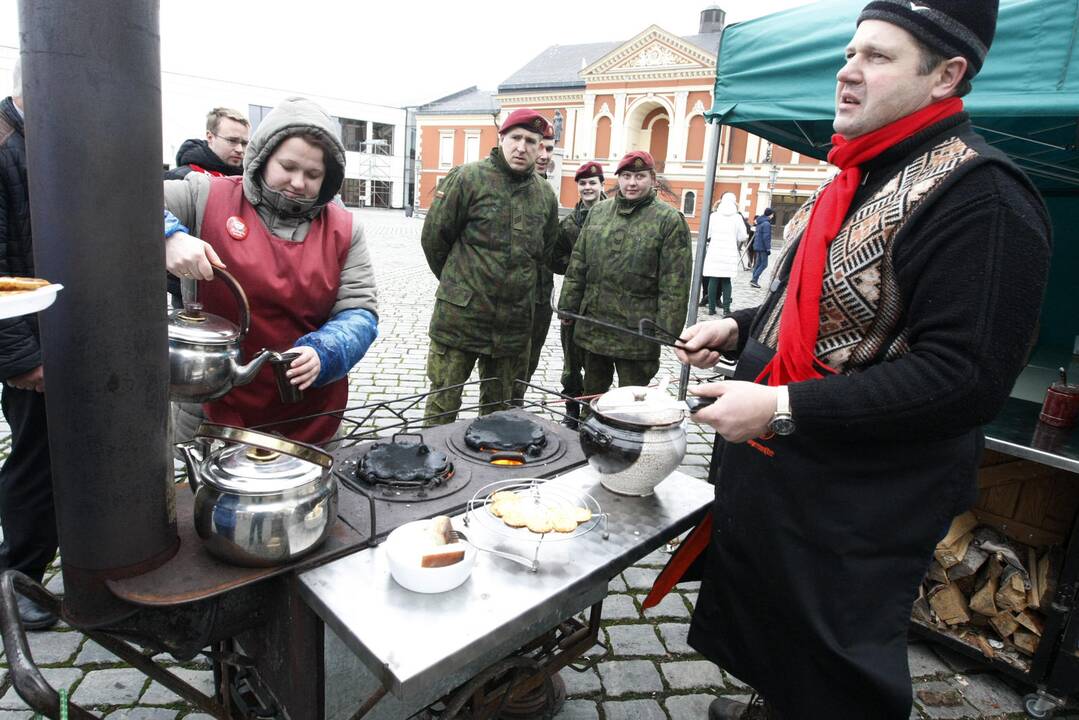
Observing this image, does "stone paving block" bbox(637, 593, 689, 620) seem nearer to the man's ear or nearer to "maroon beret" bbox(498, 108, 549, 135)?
the man's ear

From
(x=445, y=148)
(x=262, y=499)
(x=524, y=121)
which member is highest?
(x=445, y=148)

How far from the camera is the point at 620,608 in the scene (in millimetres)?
2848

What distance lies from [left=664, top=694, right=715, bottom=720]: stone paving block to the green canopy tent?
8.68ft

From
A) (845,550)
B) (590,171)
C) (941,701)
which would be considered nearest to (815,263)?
(845,550)

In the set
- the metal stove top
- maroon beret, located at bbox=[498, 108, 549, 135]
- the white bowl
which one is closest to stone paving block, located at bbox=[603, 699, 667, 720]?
the metal stove top

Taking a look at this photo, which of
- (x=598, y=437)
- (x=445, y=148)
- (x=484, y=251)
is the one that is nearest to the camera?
(x=598, y=437)

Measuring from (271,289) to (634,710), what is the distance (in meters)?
1.94

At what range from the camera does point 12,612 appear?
1.15 meters

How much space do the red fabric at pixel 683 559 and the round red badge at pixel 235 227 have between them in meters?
1.66

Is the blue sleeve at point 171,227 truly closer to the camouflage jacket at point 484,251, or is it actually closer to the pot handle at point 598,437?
the pot handle at point 598,437

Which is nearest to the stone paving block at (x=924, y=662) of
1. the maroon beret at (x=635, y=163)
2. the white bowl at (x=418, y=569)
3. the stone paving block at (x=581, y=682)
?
the stone paving block at (x=581, y=682)

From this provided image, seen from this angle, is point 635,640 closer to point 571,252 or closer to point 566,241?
point 571,252

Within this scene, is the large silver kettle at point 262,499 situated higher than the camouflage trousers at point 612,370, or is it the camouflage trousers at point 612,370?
the large silver kettle at point 262,499

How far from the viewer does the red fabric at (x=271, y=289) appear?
1962 mm
